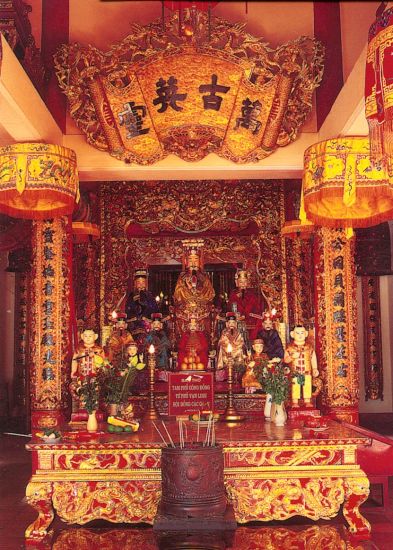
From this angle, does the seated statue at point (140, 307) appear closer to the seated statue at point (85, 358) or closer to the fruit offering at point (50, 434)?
the seated statue at point (85, 358)

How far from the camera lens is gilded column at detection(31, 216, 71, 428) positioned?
6.05 metres

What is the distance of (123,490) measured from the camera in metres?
4.43

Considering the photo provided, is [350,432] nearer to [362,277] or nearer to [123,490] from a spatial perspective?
[123,490]

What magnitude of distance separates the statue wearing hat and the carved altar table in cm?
389

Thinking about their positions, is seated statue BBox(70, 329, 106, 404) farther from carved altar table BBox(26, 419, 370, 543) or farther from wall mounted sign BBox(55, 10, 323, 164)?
wall mounted sign BBox(55, 10, 323, 164)

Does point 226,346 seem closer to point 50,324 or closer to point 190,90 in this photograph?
point 50,324

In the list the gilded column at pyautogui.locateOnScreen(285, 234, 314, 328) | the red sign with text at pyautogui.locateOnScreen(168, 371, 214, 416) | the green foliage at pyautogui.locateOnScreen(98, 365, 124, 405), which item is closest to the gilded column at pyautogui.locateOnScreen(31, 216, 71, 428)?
the green foliage at pyautogui.locateOnScreen(98, 365, 124, 405)

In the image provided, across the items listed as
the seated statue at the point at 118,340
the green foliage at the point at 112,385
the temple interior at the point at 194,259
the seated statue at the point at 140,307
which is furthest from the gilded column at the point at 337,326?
the seated statue at the point at 140,307

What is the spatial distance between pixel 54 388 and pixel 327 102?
11.4 ft

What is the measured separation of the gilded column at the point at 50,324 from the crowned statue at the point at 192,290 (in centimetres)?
233

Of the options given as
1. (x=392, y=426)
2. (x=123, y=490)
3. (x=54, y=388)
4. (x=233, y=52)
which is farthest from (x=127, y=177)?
(x=392, y=426)

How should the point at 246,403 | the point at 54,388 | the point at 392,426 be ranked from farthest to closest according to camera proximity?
1. the point at 392,426
2. the point at 246,403
3. the point at 54,388

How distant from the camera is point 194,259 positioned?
8.34 metres

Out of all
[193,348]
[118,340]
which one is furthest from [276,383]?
[193,348]
